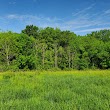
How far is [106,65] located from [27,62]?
14221 mm

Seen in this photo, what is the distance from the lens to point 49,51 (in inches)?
1606

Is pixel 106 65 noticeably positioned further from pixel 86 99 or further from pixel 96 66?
pixel 86 99

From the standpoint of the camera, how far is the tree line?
3603 cm

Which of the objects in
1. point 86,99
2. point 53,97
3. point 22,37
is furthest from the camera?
point 22,37

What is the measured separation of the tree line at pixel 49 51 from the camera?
36031mm

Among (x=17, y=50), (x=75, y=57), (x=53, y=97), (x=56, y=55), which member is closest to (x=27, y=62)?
(x=17, y=50)

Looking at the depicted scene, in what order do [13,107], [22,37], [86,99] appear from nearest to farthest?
[13,107] → [86,99] → [22,37]

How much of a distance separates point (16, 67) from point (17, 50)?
121 inches

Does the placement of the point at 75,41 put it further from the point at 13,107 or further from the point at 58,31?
the point at 13,107

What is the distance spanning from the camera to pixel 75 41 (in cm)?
4428

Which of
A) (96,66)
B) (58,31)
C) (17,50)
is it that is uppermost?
(58,31)

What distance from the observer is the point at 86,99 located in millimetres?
7445

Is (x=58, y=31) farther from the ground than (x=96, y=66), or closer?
farther from the ground

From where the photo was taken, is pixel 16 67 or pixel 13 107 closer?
pixel 13 107
